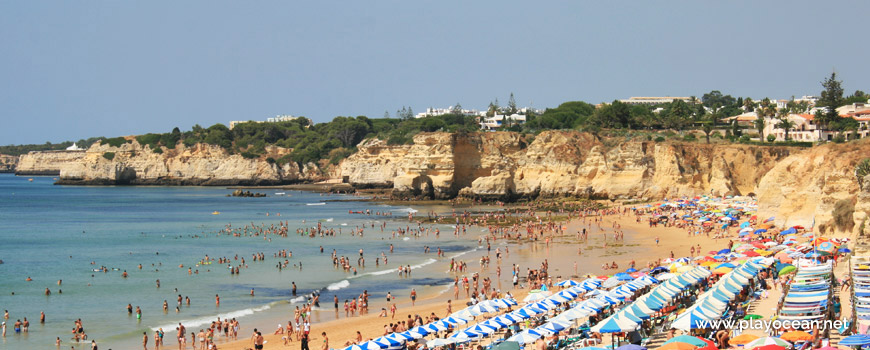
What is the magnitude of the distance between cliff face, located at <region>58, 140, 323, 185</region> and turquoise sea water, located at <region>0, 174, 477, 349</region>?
41946 mm

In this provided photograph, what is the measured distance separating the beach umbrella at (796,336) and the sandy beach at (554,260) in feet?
32.4

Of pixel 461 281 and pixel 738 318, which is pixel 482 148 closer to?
pixel 461 281

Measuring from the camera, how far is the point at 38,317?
22.2 meters

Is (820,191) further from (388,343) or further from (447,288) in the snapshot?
(388,343)

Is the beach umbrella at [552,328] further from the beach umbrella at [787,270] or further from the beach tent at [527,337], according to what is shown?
the beach umbrella at [787,270]

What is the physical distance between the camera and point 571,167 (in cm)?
6091

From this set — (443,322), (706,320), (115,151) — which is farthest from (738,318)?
(115,151)

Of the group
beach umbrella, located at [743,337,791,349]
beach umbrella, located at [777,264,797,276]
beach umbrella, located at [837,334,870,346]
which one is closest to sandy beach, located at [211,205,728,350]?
beach umbrella, located at [777,264,797,276]

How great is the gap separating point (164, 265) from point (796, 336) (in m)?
26.8

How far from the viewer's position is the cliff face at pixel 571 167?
5362 cm

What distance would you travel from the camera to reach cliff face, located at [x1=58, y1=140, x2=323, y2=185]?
106125 mm

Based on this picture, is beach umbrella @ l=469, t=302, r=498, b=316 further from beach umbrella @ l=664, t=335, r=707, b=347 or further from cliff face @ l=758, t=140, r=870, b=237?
cliff face @ l=758, t=140, r=870, b=237

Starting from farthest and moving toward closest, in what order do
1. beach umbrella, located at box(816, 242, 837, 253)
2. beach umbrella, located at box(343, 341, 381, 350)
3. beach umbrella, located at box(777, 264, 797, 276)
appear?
1. beach umbrella, located at box(816, 242, 837, 253)
2. beach umbrella, located at box(777, 264, 797, 276)
3. beach umbrella, located at box(343, 341, 381, 350)

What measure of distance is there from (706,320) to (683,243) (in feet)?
66.0
